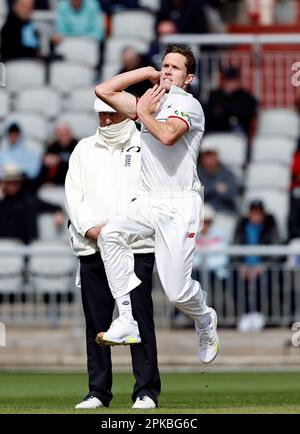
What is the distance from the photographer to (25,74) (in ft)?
81.3

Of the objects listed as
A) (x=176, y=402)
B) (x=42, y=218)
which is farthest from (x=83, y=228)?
(x=42, y=218)

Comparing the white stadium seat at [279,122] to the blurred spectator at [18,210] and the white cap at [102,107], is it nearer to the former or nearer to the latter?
the blurred spectator at [18,210]

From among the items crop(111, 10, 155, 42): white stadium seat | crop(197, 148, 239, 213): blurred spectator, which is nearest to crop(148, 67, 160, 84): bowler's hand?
crop(197, 148, 239, 213): blurred spectator

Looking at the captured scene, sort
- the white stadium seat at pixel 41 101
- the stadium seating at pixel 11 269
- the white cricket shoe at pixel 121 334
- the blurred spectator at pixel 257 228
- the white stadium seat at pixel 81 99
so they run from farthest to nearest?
the white stadium seat at pixel 41 101 < the white stadium seat at pixel 81 99 < the blurred spectator at pixel 257 228 < the stadium seating at pixel 11 269 < the white cricket shoe at pixel 121 334

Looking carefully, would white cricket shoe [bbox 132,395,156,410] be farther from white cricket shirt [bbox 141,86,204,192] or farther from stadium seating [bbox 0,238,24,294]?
stadium seating [bbox 0,238,24,294]

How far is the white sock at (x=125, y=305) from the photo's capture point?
12.3 metres

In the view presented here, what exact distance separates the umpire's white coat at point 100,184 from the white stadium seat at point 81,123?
10288mm

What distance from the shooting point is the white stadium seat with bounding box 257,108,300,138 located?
78.1 ft

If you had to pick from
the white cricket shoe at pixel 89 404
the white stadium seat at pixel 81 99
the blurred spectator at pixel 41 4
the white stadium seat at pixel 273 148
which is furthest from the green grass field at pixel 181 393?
the blurred spectator at pixel 41 4

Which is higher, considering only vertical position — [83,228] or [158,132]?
[158,132]

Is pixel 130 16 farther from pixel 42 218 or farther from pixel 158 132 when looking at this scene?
pixel 158 132

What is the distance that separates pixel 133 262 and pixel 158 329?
783 cm
